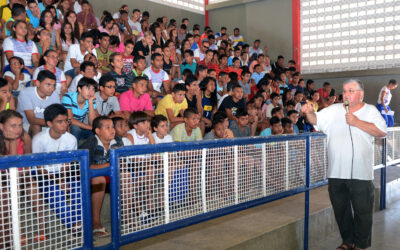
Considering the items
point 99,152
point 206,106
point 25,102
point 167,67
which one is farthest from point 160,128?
point 167,67

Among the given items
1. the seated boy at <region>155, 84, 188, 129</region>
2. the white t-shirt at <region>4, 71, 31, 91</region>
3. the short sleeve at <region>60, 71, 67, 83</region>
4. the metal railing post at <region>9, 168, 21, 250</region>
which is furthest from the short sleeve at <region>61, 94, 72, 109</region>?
the metal railing post at <region>9, 168, 21, 250</region>

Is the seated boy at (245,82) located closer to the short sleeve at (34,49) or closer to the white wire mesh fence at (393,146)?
the white wire mesh fence at (393,146)

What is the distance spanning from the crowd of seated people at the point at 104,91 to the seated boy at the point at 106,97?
0.05 ft

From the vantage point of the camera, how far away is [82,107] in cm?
477

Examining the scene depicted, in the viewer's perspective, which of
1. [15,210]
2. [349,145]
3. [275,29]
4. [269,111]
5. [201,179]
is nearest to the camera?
[15,210]

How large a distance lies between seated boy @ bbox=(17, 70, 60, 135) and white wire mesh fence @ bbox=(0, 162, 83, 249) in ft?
8.94

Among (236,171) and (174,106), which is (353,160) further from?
(174,106)

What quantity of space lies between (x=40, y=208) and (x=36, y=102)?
2991 millimetres

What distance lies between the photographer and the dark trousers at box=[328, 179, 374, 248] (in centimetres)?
331

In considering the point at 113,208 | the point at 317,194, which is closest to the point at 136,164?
the point at 113,208

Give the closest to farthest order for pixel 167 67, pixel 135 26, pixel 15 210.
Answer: pixel 15 210 → pixel 167 67 → pixel 135 26

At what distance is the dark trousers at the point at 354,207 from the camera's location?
3.31m

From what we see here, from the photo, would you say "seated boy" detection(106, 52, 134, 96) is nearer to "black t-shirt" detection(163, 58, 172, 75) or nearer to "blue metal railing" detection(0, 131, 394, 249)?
"black t-shirt" detection(163, 58, 172, 75)

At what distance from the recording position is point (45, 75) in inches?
175
